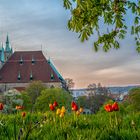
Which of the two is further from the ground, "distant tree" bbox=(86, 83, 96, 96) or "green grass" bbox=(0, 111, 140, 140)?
"distant tree" bbox=(86, 83, 96, 96)

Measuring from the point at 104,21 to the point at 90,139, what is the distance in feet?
8.33

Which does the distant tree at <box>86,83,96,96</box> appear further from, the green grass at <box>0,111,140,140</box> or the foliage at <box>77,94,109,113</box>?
the green grass at <box>0,111,140,140</box>

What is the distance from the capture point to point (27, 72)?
4970 inches

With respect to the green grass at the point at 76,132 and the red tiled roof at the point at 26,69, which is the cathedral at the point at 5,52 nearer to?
the red tiled roof at the point at 26,69

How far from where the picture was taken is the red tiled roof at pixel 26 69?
122938 millimetres

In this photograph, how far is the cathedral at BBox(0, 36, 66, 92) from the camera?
122 m

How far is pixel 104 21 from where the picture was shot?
252 inches

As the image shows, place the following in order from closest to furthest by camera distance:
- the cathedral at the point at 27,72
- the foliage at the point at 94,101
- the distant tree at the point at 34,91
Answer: the distant tree at the point at 34,91
the foliage at the point at 94,101
the cathedral at the point at 27,72

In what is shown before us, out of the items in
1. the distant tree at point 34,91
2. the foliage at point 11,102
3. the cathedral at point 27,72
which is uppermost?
the cathedral at point 27,72

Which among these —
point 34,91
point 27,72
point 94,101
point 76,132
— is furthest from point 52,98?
point 76,132

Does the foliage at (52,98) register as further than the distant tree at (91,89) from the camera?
No

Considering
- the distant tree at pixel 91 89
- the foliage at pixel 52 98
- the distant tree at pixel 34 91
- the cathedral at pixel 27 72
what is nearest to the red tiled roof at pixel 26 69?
the cathedral at pixel 27 72

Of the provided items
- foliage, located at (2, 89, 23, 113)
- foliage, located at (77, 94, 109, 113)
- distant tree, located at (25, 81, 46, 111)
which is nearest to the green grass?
foliage, located at (2, 89, 23, 113)

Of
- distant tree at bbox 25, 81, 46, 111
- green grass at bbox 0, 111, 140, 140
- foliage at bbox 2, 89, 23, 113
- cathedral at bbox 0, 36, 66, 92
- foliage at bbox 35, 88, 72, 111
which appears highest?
cathedral at bbox 0, 36, 66, 92
